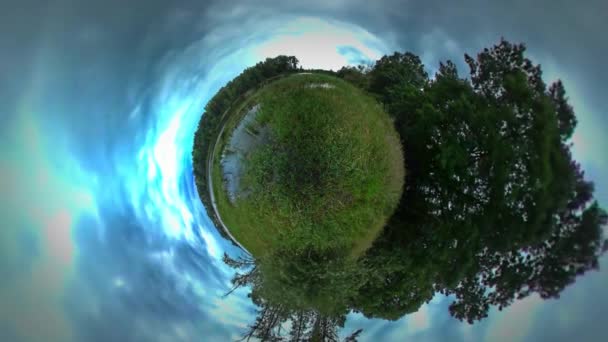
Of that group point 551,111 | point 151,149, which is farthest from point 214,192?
point 551,111

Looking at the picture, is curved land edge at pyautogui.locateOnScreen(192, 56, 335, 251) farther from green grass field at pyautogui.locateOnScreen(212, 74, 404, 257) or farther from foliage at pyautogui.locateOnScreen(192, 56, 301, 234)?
green grass field at pyautogui.locateOnScreen(212, 74, 404, 257)

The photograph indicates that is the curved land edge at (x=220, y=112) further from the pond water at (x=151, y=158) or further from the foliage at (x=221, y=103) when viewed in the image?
the pond water at (x=151, y=158)

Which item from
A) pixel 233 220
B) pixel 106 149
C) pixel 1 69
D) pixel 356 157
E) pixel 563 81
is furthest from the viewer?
pixel 233 220

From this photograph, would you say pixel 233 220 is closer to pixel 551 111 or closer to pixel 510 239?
pixel 510 239

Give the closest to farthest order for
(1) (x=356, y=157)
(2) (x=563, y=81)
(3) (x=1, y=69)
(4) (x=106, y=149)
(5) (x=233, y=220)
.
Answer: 1. (3) (x=1, y=69)
2. (2) (x=563, y=81)
3. (1) (x=356, y=157)
4. (4) (x=106, y=149)
5. (5) (x=233, y=220)

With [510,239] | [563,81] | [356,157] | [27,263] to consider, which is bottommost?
[27,263]


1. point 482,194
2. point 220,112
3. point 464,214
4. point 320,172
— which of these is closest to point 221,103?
point 220,112
